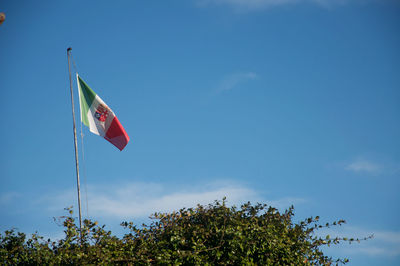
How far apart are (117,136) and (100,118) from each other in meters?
0.77

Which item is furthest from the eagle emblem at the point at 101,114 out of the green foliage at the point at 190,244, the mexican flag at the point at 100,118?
the green foliage at the point at 190,244

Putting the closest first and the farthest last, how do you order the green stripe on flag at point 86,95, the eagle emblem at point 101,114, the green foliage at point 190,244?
1. the green foliage at point 190,244
2. the green stripe on flag at point 86,95
3. the eagle emblem at point 101,114

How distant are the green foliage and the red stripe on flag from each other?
361cm

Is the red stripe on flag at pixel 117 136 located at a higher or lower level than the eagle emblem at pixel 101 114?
lower

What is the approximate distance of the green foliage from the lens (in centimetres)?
966

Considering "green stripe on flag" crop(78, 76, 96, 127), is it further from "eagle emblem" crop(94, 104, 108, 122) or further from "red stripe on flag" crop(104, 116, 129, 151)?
"red stripe on flag" crop(104, 116, 129, 151)

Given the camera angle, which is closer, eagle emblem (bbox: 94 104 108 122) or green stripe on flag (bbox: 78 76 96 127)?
Result: green stripe on flag (bbox: 78 76 96 127)

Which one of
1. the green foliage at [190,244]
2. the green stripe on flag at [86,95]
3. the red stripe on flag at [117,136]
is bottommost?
the green foliage at [190,244]

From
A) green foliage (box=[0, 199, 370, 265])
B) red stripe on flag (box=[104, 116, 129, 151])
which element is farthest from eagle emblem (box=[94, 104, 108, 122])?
green foliage (box=[0, 199, 370, 265])

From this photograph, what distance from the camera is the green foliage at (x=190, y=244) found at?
9664mm

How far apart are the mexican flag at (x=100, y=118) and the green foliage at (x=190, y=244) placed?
3715 millimetres

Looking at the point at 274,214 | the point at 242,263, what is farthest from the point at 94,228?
the point at 274,214

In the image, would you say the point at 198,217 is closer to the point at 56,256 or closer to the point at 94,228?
the point at 94,228

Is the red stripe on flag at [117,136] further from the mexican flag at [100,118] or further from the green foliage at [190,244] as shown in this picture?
the green foliage at [190,244]
